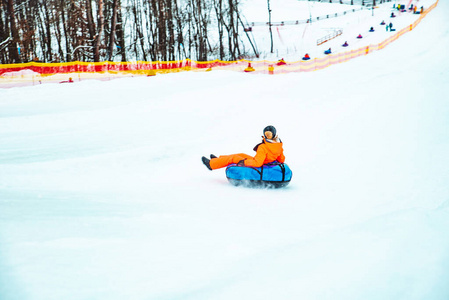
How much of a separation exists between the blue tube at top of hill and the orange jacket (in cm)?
6

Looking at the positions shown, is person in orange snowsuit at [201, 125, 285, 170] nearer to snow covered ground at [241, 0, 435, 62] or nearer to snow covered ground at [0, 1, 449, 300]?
snow covered ground at [0, 1, 449, 300]

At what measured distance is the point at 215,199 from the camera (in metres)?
4.25

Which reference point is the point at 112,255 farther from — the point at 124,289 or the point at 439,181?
the point at 439,181

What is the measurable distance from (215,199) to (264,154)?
96 cm

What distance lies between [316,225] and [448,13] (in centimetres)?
2975

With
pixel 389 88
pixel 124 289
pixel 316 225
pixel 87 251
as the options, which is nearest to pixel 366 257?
pixel 316 225

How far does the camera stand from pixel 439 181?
4.98m

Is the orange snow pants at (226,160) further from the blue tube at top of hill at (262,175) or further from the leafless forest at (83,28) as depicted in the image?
the leafless forest at (83,28)

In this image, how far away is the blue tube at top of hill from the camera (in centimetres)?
478

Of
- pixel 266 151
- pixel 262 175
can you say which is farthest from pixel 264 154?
pixel 262 175

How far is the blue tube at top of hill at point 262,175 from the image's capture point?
478 centimetres

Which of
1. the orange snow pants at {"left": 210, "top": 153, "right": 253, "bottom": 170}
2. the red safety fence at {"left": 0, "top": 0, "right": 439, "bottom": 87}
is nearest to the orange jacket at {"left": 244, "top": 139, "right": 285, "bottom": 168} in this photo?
the orange snow pants at {"left": 210, "top": 153, "right": 253, "bottom": 170}

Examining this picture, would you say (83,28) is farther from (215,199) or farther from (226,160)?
(215,199)

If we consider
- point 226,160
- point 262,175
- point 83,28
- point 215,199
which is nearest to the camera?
point 215,199
